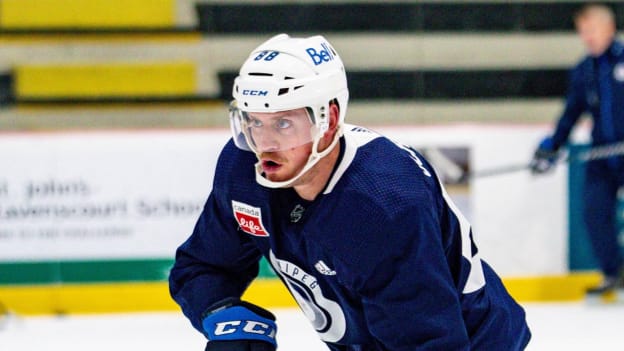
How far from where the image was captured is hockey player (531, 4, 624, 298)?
4.35 m

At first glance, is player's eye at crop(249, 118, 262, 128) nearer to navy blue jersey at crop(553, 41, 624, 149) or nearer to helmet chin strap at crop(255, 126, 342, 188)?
helmet chin strap at crop(255, 126, 342, 188)

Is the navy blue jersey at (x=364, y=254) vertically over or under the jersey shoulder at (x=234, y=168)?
under

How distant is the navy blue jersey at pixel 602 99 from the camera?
443 cm

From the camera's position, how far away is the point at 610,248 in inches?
171

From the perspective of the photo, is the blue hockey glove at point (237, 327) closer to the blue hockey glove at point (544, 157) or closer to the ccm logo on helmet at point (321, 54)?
the ccm logo on helmet at point (321, 54)

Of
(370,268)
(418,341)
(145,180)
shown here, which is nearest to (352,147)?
(370,268)

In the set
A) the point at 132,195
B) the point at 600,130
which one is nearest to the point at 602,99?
the point at 600,130

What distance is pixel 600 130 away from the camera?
4453 mm

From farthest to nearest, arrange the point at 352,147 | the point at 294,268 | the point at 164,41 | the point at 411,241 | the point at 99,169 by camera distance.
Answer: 1. the point at 164,41
2. the point at 99,169
3. the point at 294,268
4. the point at 352,147
5. the point at 411,241

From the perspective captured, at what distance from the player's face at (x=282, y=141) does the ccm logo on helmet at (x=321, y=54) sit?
0.25 ft

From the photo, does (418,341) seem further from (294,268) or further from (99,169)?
(99,169)

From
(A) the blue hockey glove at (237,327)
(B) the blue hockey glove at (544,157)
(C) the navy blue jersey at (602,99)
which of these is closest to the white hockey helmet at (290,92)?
(A) the blue hockey glove at (237,327)

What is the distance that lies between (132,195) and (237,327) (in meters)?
2.59

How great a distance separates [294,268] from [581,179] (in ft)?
9.80
